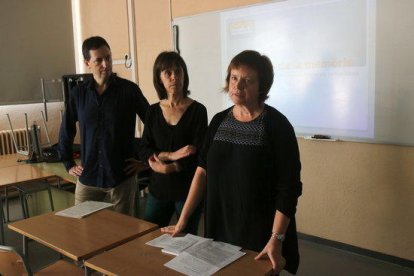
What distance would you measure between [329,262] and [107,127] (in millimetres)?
2011

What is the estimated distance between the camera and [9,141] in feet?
16.8

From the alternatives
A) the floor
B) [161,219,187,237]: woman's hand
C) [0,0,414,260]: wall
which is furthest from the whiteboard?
[161,219,187,237]: woman's hand

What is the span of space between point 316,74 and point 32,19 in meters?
3.99

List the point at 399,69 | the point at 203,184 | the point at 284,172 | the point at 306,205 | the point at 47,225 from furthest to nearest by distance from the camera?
the point at 306,205 → the point at 399,69 → the point at 47,225 → the point at 203,184 → the point at 284,172

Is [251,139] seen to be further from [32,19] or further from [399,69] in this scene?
[32,19]

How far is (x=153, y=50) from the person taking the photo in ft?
15.4

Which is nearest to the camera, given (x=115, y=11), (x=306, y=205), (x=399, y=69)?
(x=399, y=69)

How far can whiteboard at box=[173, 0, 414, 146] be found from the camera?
9.30 feet

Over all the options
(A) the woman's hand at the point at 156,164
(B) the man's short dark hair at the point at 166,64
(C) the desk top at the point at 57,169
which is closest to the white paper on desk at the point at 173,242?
(A) the woman's hand at the point at 156,164

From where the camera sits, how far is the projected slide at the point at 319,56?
2.98 metres

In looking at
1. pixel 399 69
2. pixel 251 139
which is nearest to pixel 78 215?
pixel 251 139

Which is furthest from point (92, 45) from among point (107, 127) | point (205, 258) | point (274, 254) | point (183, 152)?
point (274, 254)

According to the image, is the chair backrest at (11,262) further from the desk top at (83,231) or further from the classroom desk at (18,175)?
the classroom desk at (18,175)

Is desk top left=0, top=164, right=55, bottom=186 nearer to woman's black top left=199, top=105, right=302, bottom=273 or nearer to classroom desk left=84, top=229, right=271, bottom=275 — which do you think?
classroom desk left=84, top=229, right=271, bottom=275
